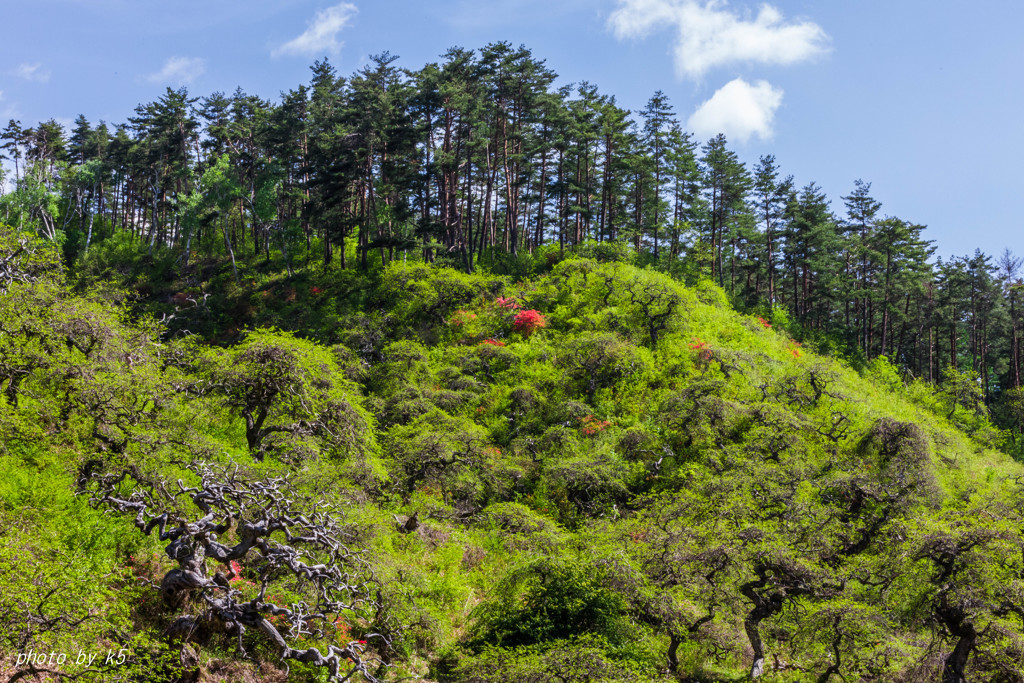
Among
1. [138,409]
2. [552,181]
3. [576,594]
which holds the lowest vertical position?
[576,594]

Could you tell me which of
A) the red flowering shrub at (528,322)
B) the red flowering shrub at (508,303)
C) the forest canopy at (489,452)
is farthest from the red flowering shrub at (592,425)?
the red flowering shrub at (508,303)

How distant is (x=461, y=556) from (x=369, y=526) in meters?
4.49

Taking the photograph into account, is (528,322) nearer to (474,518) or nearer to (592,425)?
(592,425)

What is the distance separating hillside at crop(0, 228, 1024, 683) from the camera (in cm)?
1261

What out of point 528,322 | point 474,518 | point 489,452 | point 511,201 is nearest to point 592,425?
point 489,452

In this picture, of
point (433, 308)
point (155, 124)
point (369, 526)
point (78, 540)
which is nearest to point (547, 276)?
point (433, 308)

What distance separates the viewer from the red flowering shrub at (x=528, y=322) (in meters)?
37.1

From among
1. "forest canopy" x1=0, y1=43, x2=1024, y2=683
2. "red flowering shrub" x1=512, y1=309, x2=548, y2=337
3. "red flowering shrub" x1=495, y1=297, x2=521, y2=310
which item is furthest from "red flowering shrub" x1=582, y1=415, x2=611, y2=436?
"red flowering shrub" x1=495, y1=297, x2=521, y2=310

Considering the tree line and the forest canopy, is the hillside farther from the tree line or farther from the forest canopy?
the tree line

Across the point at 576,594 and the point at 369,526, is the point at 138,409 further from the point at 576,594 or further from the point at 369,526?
the point at 576,594

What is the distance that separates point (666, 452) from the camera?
2623 centimetres

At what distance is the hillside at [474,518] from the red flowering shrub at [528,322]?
3.89 meters

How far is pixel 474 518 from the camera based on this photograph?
2316 cm

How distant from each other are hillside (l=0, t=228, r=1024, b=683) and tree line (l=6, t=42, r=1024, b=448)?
19604 millimetres
